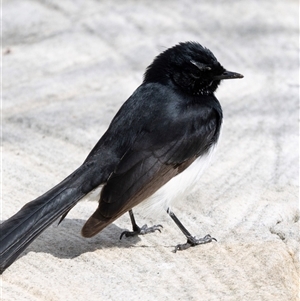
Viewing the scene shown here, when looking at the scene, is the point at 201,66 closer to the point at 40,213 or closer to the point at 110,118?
the point at 110,118

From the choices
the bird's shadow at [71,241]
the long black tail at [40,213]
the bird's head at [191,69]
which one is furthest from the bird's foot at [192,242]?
the bird's head at [191,69]

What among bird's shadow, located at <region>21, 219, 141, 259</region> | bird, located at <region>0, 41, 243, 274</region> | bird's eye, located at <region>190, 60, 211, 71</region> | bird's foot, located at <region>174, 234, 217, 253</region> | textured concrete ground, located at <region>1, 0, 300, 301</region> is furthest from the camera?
bird's eye, located at <region>190, 60, 211, 71</region>

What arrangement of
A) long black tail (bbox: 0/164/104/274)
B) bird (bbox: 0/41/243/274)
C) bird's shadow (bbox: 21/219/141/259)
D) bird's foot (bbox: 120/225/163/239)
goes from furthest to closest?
bird's foot (bbox: 120/225/163/239) → bird's shadow (bbox: 21/219/141/259) → bird (bbox: 0/41/243/274) → long black tail (bbox: 0/164/104/274)

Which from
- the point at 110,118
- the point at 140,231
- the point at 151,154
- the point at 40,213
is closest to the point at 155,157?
the point at 151,154

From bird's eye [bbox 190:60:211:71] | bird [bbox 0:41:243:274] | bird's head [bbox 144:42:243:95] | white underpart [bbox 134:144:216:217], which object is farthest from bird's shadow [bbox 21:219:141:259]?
bird's eye [bbox 190:60:211:71]

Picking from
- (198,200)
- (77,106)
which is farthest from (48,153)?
(198,200)

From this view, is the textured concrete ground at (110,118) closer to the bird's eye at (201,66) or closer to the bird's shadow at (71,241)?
the bird's shadow at (71,241)

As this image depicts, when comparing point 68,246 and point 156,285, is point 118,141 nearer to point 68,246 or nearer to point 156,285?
point 68,246

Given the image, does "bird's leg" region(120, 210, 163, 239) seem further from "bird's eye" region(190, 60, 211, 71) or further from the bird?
"bird's eye" region(190, 60, 211, 71)
